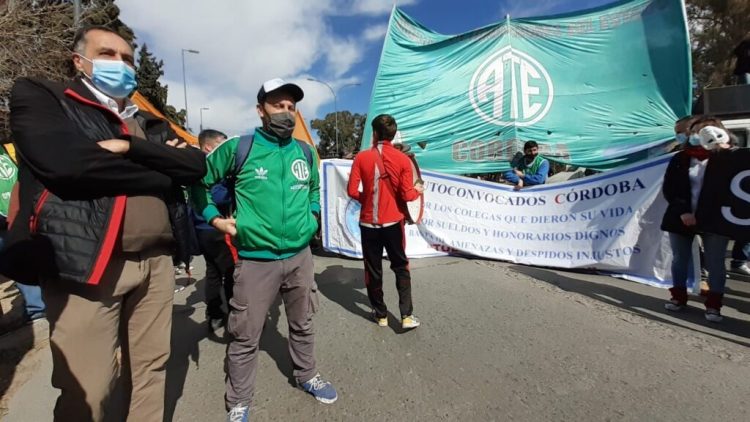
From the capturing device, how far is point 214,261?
3418mm

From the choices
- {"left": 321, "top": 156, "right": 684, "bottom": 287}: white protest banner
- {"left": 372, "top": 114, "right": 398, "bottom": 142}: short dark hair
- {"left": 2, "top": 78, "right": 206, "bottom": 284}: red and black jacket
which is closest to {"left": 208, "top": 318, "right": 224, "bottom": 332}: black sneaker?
{"left": 2, "top": 78, "right": 206, "bottom": 284}: red and black jacket

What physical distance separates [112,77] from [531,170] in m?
5.38

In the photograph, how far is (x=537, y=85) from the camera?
289 inches

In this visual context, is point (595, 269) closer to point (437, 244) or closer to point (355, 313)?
point (437, 244)

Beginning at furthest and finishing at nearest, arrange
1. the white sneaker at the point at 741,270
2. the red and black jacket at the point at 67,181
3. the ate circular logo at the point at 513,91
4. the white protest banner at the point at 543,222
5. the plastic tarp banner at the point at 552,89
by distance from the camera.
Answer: the ate circular logo at the point at 513,91 → the plastic tarp banner at the point at 552,89 → the white sneaker at the point at 741,270 → the white protest banner at the point at 543,222 → the red and black jacket at the point at 67,181

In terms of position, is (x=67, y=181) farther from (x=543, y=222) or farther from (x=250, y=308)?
(x=543, y=222)

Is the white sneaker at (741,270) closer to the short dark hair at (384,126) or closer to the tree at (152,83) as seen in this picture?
the short dark hair at (384,126)

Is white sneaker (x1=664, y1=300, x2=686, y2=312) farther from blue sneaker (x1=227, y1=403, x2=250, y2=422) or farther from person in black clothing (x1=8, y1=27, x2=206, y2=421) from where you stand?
person in black clothing (x1=8, y1=27, x2=206, y2=421)

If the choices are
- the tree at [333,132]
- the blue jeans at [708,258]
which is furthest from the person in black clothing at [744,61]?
the tree at [333,132]

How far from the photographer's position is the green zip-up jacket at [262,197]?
201 cm

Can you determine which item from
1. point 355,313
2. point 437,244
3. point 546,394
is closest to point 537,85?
point 437,244

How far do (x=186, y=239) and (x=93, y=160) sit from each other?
0.65 meters

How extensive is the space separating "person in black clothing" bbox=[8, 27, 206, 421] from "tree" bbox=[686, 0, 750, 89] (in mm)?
25228

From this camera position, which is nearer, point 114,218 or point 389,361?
point 114,218
